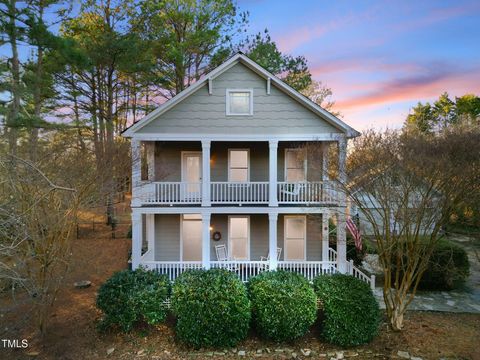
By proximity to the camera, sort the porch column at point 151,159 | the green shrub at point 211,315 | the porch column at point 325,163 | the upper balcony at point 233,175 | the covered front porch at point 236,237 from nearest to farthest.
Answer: the green shrub at point 211,315, the porch column at point 325,163, the upper balcony at point 233,175, the porch column at point 151,159, the covered front porch at point 236,237

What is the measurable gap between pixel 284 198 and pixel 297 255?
279cm

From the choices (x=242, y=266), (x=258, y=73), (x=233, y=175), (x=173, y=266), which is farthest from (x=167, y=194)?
(x=258, y=73)

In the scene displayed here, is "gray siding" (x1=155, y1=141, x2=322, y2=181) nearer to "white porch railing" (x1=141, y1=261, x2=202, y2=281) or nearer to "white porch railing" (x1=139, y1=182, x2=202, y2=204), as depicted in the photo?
"white porch railing" (x1=139, y1=182, x2=202, y2=204)

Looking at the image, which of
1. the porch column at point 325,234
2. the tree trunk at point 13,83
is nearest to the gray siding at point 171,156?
the tree trunk at point 13,83

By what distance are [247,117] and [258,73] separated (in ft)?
5.64

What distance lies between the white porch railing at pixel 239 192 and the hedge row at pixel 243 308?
3.72 meters

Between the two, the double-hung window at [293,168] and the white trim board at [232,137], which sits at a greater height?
the white trim board at [232,137]

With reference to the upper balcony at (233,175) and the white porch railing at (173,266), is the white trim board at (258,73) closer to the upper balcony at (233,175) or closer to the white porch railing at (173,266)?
the upper balcony at (233,175)

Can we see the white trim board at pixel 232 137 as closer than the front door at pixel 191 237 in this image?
Yes

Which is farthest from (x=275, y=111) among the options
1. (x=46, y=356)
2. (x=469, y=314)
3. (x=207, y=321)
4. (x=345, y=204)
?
(x=46, y=356)

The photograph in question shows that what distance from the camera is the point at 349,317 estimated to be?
7.58 m

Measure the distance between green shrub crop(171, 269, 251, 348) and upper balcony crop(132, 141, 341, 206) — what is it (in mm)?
3746

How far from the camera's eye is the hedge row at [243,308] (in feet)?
24.5

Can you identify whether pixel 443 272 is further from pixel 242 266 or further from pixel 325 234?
pixel 242 266
